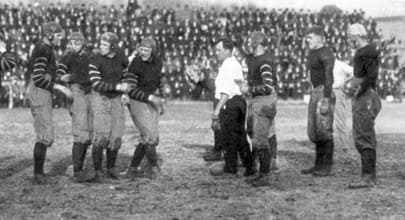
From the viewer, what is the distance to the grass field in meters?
7.06

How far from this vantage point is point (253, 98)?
916 cm

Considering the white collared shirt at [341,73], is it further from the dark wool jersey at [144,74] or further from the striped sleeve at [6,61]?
the striped sleeve at [6,61]

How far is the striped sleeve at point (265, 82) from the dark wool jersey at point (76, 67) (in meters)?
2.09

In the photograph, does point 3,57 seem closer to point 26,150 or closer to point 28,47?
point 26,150

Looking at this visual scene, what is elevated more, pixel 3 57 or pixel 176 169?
pixel 3 57

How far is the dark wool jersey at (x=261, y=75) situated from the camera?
8.84m

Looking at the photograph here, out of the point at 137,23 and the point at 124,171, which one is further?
the point at 137,23

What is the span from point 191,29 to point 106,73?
23219 millimetres

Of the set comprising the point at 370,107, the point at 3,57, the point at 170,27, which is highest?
the point at 170,27

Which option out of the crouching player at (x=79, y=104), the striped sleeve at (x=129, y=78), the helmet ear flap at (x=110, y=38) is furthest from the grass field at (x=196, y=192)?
the helmet ear flap at (x=110, y=38)

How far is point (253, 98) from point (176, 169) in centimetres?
198

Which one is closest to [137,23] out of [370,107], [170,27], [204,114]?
[170,27]

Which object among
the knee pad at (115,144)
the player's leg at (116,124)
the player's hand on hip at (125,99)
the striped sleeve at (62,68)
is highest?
the striped sleeve at (62,68)

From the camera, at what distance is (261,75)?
898cm
